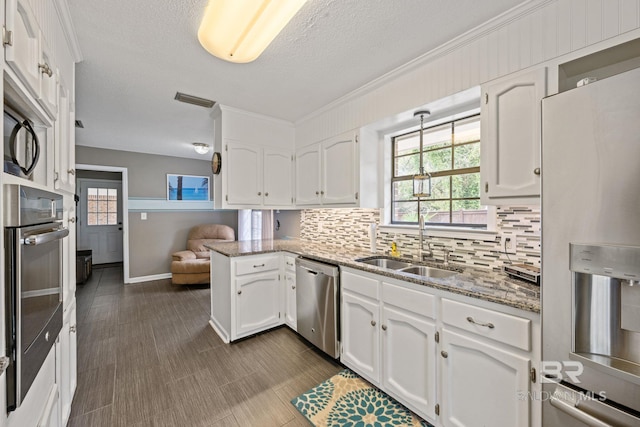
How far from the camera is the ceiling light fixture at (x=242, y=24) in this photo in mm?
1327

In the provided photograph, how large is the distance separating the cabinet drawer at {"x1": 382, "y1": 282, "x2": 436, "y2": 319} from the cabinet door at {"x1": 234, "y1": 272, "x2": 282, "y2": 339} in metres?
1.40

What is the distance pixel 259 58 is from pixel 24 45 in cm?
130

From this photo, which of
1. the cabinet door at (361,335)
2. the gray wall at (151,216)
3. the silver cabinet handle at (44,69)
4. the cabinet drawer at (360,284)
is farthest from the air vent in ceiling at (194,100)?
the gray wall at (151,216)

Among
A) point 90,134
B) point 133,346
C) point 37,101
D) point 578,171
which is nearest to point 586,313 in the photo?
point 578,171

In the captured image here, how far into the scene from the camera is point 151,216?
503cm

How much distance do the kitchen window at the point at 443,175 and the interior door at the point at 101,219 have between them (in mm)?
6631

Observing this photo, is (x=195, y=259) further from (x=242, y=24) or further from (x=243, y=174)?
(x=242, y=24)

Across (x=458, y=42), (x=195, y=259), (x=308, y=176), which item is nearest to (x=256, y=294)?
(x=308, y=176)

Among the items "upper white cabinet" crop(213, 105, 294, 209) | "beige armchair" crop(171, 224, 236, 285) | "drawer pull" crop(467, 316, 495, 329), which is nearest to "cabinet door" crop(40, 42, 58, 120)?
"upper white cabinet" crop(213, 105, 294, 209)

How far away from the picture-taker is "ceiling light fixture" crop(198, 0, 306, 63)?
1.33 metres

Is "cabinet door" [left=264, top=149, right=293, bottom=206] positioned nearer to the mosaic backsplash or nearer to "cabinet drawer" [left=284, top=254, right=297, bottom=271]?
the mosaic backsplash

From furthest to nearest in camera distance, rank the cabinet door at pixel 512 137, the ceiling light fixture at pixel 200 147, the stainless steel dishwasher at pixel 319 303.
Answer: the ceiling light fixture at pixel 200 147 < the stainless steel dishwasher at pixel 319 303 < the cabinet door at pixel 512 137

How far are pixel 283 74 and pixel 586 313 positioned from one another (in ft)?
7.56

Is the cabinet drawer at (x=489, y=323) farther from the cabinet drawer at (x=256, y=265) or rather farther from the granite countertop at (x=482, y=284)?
the cabinet drawer at (x=256, y=265)
